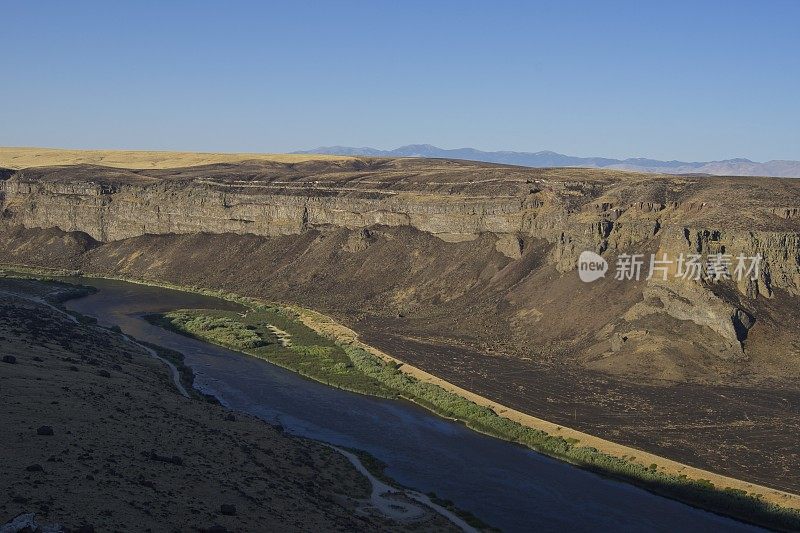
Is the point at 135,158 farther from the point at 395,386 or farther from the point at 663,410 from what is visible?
the point at 663,410

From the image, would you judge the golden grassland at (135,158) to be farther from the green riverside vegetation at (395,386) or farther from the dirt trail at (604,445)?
the dirt trail at (604,445)

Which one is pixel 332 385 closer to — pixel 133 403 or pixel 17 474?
pixel 133 403

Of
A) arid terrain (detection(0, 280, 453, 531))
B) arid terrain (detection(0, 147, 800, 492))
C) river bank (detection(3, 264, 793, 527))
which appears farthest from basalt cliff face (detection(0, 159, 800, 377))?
arid terrain (detection(0, 280, 453, 531))

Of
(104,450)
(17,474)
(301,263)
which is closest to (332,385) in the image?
(104,450)

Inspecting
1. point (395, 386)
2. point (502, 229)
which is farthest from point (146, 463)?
point (502, 229)

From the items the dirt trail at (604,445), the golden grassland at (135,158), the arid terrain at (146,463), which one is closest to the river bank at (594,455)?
the dirt trail at (604,445)

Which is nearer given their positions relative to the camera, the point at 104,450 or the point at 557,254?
the point at 104,450

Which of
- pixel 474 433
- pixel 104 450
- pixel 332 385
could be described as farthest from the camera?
pixel 332 385

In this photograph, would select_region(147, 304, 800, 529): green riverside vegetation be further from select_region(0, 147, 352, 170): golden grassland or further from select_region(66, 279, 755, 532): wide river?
select_region(0, 147, 352, 170): golden grassland
